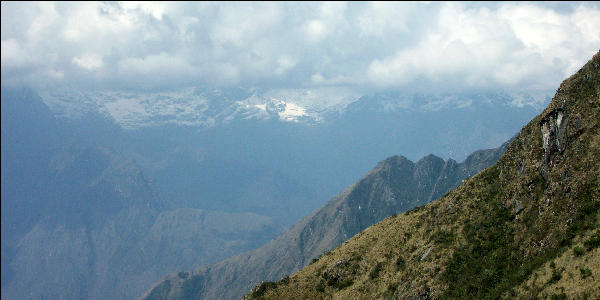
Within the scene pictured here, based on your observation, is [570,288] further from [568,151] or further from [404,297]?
[404,297]

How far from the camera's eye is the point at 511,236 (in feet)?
352

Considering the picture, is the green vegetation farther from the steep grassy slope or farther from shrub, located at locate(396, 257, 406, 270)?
shrub, located at locate(396, 257, 406, 270)

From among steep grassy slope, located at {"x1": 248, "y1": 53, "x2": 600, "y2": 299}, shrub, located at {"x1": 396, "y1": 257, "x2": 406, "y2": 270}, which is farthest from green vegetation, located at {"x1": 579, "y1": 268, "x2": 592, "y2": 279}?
shrub, located at {"x1": 396, "y1": 257, "x2": 406, "y2": 270}

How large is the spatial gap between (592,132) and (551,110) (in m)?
15.1

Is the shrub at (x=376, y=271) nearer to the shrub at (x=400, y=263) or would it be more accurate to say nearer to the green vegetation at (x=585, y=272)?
the shrub at (x=400, y=263)

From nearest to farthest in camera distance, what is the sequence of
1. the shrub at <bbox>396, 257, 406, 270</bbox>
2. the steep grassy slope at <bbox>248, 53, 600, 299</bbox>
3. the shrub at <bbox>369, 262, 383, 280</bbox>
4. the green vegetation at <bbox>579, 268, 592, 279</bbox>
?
the green vegetation at <bbox>579, 268, 592, 279</bbox>, the steep grassy slope at <bbox>248, 53, 600, 299</bbox>, the shrub at <bbox>396, 257, 406, 270</bbox>, the shrub at <bbox>369, 262, 383, 280</bbox>

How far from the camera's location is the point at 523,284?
292ft

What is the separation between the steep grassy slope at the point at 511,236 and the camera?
87375mm

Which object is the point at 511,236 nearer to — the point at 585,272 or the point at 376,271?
the point at 585,272

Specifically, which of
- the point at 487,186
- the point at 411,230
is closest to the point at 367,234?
the point at 411,230

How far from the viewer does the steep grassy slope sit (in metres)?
87.4

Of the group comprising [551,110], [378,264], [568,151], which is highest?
[551,110]

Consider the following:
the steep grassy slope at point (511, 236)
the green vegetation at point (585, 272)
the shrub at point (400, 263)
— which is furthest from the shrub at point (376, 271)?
the green vegetation at point (585, 272)

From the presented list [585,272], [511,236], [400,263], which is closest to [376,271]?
[400,263]
